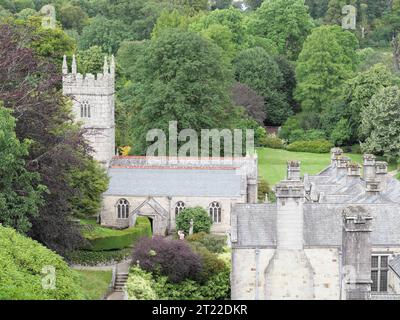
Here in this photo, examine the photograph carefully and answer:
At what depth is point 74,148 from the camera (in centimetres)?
3966

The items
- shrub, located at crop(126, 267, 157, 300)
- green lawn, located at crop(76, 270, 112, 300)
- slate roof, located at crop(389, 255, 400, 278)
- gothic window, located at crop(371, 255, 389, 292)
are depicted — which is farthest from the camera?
green lawn, located at crop(76, 270, 112, 300)

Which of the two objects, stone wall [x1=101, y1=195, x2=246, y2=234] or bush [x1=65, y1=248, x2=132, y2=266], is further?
stone wall [x1=101, y1=195, x2=246, y2=234]

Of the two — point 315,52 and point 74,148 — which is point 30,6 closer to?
point 315,52

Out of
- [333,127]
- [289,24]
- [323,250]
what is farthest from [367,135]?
[323,250]

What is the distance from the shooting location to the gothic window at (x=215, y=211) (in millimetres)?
50594

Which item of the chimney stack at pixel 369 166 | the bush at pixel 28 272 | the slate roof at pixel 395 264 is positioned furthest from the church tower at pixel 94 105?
the slate roof at pixel 395 264

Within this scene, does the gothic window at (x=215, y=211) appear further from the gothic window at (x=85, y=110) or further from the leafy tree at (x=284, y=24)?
the leafy tree at (x=284, y=24)

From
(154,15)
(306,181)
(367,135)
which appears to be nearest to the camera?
(306,181)

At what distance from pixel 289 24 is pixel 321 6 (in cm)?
2876

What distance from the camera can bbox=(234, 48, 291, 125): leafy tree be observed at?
8756 cm

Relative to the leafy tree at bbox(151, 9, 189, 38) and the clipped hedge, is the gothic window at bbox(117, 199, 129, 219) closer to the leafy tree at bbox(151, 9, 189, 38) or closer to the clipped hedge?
the clipped hedge

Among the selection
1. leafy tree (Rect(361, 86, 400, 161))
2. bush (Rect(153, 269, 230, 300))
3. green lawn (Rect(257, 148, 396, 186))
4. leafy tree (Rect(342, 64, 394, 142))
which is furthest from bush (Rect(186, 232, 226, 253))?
leafy tree (Rect(342, 64, 394, 142))

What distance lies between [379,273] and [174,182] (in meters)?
20.6

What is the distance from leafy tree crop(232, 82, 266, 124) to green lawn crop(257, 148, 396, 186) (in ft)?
10.1
